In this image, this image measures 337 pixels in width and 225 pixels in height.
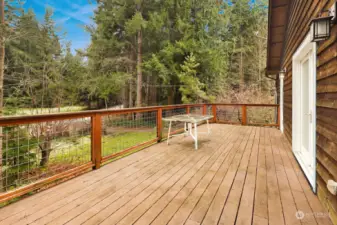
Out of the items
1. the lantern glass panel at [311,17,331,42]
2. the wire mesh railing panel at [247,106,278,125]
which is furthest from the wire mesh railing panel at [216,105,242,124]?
the lantern glass panel at [311,17,331,42]

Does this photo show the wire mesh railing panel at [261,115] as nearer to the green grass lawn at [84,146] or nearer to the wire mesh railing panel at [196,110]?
the wire mesh railing panel at [196,110]

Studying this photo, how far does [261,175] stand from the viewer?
8.49 feet

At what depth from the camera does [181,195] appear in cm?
202

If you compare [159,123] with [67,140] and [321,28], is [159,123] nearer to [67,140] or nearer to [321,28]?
[67,140]

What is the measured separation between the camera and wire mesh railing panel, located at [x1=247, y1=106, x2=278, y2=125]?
26.7 ft

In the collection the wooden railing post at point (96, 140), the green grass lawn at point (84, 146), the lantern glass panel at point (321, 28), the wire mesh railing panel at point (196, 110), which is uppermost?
the lantern glass panel at point (321, 28)

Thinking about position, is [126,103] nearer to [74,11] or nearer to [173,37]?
[173,37]

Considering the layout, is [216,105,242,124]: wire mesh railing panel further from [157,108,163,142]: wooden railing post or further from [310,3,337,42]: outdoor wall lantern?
[310,3,337,42]: outdoor wall lantern

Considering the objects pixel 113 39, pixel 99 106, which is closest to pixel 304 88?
pixel 113 39

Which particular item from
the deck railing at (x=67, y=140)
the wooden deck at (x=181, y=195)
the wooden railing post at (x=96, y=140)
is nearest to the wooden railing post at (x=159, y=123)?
the deck railing at (x=67, y=140)

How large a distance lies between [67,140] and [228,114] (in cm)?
656

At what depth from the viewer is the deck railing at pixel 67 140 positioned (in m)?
2.23

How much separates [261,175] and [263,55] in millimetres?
12616

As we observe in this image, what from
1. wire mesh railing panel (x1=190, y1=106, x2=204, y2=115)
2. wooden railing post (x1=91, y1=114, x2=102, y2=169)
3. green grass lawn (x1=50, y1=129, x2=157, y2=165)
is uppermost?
wire mesh railing panel (x1=190, y1=106, x2=204, y2=115)
